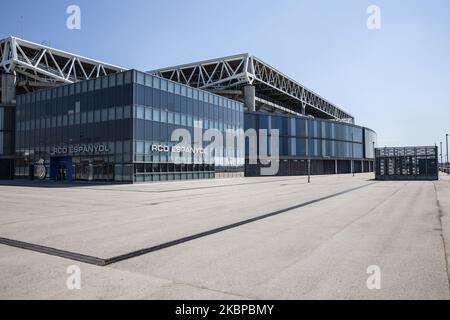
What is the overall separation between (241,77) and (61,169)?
41.9m

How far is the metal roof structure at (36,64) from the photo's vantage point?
202 feet

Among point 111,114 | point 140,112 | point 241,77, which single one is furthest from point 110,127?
point 241,77

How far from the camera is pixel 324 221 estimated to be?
12.3m

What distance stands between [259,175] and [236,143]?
1064 centimetres

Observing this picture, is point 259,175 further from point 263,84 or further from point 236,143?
point 263,84

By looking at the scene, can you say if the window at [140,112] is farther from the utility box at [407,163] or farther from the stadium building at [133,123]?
the utility box at [407,163]

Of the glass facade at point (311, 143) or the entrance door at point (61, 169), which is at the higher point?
the glass facade at point (311, 143)

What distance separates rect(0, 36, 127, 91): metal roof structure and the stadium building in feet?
0.68

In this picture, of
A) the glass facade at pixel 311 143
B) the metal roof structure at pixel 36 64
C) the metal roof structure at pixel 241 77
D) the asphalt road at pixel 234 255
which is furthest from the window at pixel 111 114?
the metal roof structure at pixel 241 77

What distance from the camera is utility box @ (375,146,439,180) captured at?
156 ft

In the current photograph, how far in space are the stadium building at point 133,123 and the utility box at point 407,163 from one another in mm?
11479

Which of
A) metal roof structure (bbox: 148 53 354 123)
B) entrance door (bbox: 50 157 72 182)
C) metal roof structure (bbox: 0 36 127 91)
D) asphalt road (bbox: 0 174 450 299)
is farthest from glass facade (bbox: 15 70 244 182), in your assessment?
asphalt road (bbox: 0 174 450 299)

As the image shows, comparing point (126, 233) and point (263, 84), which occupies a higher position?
point (263, 84)
